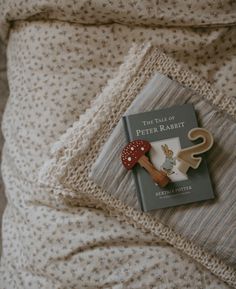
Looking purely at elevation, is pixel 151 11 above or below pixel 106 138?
above

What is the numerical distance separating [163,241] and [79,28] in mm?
533

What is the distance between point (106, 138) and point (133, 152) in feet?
0.25

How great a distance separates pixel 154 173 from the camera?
37.0 inches

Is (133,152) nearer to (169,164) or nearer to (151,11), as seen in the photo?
(169,164)

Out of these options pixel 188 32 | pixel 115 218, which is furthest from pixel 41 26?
pixel 115 218

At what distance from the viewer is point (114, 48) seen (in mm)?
A: 1039

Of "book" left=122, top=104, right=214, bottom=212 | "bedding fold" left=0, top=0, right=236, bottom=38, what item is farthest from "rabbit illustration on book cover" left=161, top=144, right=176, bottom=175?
"bedding fold" left=0, top=0, right=236, bottom=38

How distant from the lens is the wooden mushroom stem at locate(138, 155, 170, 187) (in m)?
0.94

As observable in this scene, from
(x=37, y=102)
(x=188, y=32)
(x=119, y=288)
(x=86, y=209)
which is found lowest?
(x=119, y=288)

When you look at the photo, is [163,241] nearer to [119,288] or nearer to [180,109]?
[119,288]

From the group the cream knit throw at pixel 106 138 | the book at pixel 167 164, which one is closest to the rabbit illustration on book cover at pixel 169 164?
the book at pixel 167 164

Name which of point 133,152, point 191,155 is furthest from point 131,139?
Result: point 191,155

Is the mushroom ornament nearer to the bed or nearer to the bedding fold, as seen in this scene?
the bed

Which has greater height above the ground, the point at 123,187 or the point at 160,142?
the point at 160,142
